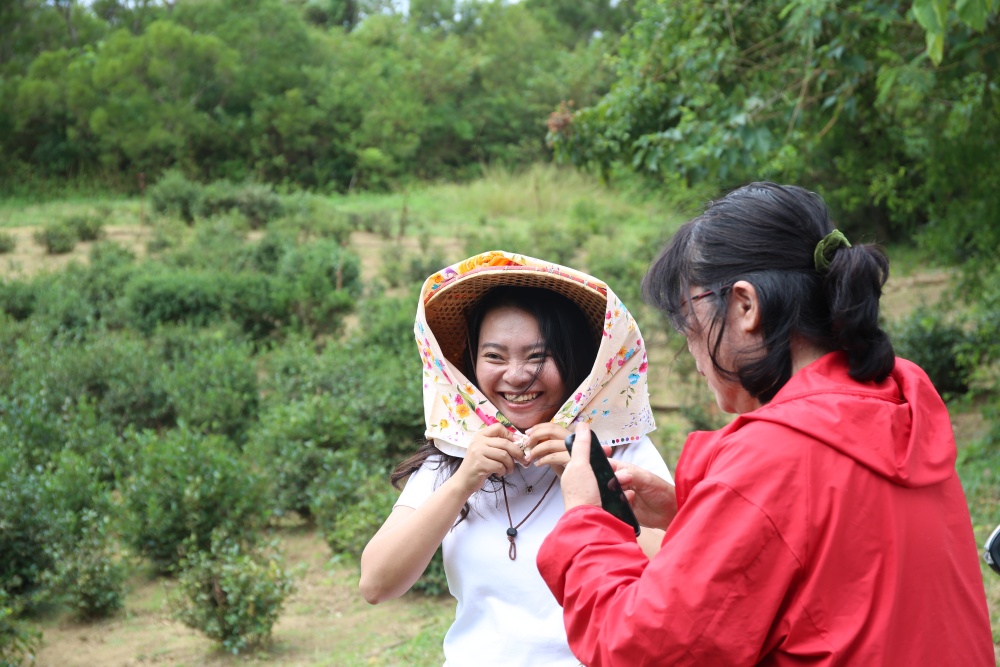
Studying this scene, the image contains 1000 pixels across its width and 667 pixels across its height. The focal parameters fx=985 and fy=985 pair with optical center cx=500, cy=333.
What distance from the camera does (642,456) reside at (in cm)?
Result: 208

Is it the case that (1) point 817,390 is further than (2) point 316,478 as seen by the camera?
No

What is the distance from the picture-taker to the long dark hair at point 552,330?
2.18 m

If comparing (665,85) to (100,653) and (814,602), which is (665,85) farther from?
(814,602)

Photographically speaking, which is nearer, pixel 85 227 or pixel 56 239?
pixel 56 239

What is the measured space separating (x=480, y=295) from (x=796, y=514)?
1.14m

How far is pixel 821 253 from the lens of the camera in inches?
56.9

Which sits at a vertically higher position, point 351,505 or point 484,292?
point 484,292

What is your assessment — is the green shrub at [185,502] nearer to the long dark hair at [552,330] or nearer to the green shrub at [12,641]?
the green shrub at [12,641]

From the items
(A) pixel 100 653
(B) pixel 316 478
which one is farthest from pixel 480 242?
(A) pixel 100 653

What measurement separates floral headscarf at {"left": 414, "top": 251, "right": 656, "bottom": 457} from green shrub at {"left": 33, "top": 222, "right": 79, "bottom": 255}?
13.6 metres

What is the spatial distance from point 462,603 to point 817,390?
946 millimetres

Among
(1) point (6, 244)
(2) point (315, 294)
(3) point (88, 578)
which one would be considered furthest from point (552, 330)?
(1) point (6, 244)

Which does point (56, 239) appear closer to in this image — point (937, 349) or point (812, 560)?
point (937, 349)

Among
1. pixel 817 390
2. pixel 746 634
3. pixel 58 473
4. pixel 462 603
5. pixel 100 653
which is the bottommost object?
pixel 100 653
